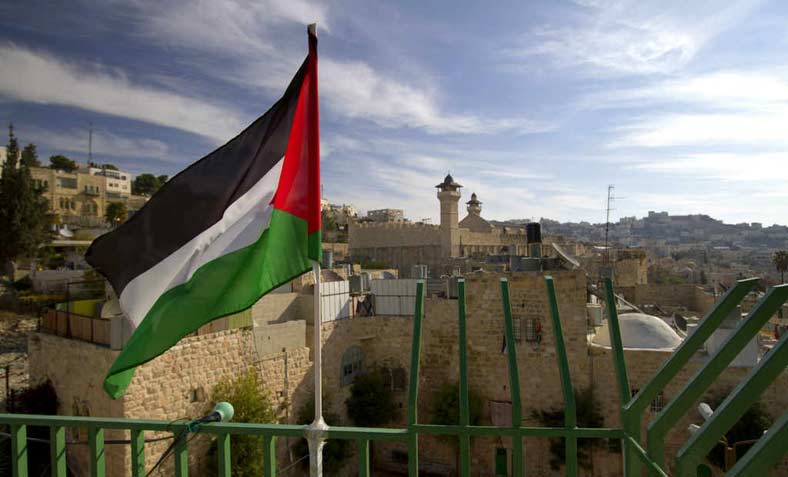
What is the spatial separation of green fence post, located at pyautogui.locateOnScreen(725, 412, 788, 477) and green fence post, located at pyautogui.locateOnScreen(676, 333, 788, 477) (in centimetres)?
9

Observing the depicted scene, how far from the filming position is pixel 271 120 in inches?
115

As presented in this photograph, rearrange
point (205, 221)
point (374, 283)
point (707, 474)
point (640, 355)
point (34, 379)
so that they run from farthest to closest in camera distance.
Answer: point (374, 283), point (640, 355), point (34, 379), point (205, 221), point (707, 474)

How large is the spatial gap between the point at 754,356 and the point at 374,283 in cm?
938

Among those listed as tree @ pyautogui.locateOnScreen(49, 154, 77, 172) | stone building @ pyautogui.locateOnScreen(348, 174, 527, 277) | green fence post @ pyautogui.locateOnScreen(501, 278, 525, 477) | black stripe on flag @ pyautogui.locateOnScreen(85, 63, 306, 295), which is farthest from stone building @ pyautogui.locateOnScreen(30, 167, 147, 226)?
green fence post @ pyautogui.locateOnScreen(501, 278, 525, 477)

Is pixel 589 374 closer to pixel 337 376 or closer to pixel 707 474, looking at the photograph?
pixel 337 376

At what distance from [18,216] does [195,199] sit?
29.1 metres

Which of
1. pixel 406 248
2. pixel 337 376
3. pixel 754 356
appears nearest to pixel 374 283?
pixel 337 376

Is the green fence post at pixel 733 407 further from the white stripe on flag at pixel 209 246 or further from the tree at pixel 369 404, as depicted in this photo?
the tree at pixel 369 404

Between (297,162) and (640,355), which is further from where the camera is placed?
(640,355)

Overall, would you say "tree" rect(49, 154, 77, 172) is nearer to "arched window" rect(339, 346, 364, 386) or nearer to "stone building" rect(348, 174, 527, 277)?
"stone building" rect(348, 174, 527, 277)

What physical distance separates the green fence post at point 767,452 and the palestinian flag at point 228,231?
212cm

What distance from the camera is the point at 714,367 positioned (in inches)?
Result: 67.1

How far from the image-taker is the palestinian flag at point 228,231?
270 cm

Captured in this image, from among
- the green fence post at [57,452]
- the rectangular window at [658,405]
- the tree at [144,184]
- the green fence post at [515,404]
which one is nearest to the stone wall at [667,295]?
the rectangular window at [658,405]
